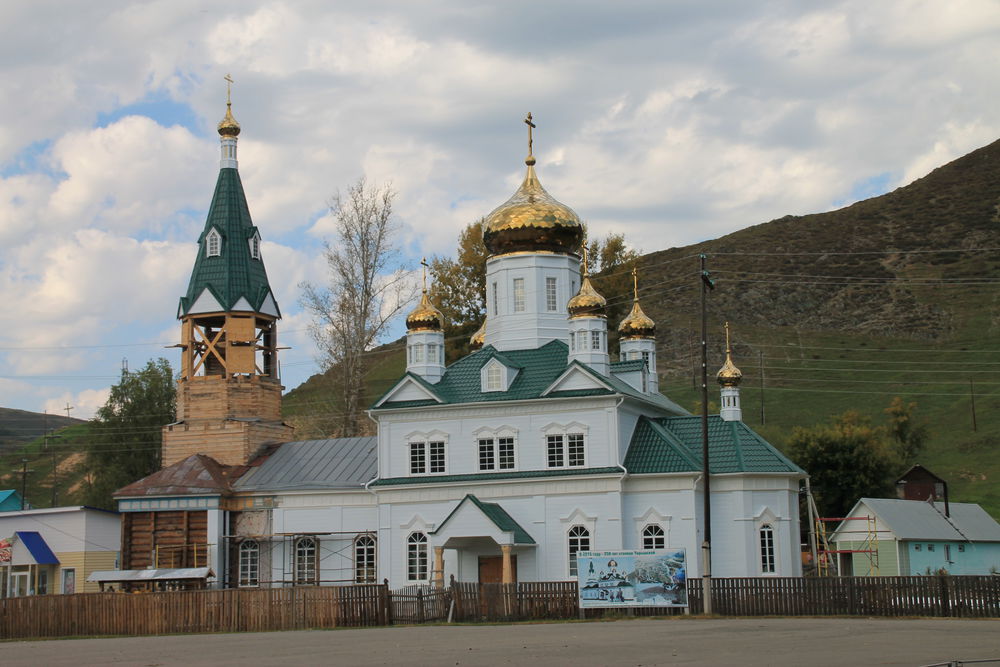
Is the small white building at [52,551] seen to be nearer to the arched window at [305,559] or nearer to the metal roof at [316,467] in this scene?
the metal roof at [316,467]

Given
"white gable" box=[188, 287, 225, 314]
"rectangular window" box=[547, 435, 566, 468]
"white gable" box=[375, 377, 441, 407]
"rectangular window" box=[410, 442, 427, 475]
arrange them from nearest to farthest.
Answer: "rectangular window" box=[547, 435, 566, 468], "rectangular window" box=[410, 442, 427, 475], "white gable" box=[375, 377, 441, 407], "white gable" box=[188, 287, 225, 314]

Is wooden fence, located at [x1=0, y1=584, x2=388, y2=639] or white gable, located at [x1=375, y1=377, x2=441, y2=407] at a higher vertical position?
white gable, located at [x1=375, y1=377, x2=441, y2=407]

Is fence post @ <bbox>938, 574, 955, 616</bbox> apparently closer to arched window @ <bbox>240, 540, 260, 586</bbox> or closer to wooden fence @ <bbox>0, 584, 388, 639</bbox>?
wooden fence @ <bbox>0, 584, 388, 639</bbox>

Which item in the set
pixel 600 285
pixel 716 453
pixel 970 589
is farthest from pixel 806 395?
pixel 970 589

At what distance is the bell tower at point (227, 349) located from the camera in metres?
44.3

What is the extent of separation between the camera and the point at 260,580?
135 ft

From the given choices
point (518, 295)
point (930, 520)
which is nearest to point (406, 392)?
point (518, 295)

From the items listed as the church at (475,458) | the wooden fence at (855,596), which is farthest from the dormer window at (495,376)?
the wooden fence at (855,596)

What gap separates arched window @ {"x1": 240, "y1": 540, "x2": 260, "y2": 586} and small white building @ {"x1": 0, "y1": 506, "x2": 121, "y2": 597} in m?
5.59

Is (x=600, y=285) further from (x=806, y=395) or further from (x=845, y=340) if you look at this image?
(x=845, y=340)

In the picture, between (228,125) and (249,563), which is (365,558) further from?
(228,125)

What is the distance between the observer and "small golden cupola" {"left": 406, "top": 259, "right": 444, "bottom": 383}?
3994cm

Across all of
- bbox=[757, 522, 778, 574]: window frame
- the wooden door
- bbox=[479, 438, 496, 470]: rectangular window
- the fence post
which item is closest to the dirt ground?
the fence post

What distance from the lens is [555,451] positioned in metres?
37.1
